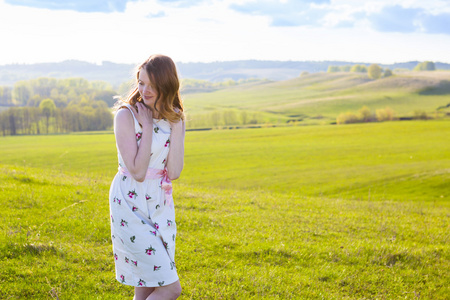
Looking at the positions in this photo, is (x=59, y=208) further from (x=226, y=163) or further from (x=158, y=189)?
(x=226, y=163)

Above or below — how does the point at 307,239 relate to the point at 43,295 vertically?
below

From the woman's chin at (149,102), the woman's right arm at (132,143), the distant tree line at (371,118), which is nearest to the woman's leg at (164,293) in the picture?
the woman's right arm at (132,143)

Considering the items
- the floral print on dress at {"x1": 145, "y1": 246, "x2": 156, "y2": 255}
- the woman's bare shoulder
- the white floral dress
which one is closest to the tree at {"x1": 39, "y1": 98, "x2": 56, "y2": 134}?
the white floral dress

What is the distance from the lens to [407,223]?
1422 cm

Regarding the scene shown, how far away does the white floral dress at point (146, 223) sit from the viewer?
4488mm

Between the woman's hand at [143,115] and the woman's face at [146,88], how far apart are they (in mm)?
109

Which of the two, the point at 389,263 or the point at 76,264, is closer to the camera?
the point at 76,264

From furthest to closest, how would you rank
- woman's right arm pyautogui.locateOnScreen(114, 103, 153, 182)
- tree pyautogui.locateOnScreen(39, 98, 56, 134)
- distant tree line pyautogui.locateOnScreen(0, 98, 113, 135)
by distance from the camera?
tree pyautogui.locateOnScreen(39, 98, 56, 134) < distant tree line pyautogui.locateOnScreen(0, 98, 113, 135) < woman's right arm pyautogui.locateOnScreen(114, 103, 153, 182)

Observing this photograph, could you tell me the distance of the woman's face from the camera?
4562 millimetres

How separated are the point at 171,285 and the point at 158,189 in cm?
108

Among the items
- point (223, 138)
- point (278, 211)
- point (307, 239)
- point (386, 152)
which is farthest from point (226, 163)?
point (307, 239)

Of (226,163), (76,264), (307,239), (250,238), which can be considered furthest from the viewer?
(226,163)

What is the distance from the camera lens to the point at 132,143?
14.4 ft

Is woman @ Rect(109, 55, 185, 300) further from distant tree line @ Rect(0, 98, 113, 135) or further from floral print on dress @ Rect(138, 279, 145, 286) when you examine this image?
distant tree line @ Rect(0, 98, 113, 135)
